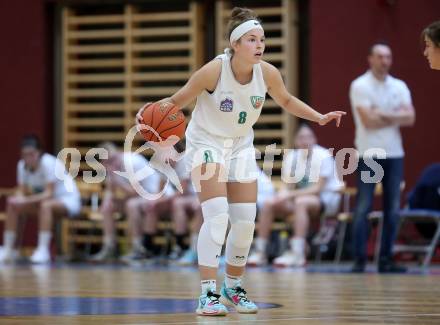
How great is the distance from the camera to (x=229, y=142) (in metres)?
5.38

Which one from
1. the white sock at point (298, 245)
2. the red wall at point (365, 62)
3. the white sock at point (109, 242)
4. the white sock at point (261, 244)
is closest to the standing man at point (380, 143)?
the white sock at point (298, 245)

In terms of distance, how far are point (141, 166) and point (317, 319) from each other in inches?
271

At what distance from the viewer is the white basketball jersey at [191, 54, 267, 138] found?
17.3ft

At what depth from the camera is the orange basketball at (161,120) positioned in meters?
5.36

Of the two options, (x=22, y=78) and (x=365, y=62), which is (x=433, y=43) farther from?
(x=22, y=78)

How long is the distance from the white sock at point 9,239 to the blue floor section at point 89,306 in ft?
18.6

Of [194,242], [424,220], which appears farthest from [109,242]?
[424,220]

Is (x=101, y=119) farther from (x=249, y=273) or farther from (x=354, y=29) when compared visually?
(x=249, y=273)

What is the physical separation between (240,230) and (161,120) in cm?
72

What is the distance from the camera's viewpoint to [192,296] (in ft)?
20.5

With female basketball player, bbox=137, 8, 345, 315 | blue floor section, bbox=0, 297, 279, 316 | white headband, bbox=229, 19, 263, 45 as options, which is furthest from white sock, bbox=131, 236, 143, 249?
white headband, bbox=229, 19, 263, 45

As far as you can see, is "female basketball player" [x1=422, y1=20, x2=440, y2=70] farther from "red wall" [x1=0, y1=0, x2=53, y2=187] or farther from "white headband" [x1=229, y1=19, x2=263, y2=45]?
"red wall" [x1=0, y1=0, x2=53, y2=187]

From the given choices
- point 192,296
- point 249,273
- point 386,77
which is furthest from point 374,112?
point 192,296

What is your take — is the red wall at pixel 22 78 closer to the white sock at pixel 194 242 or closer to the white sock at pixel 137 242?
the white sock at pixel 137 242
